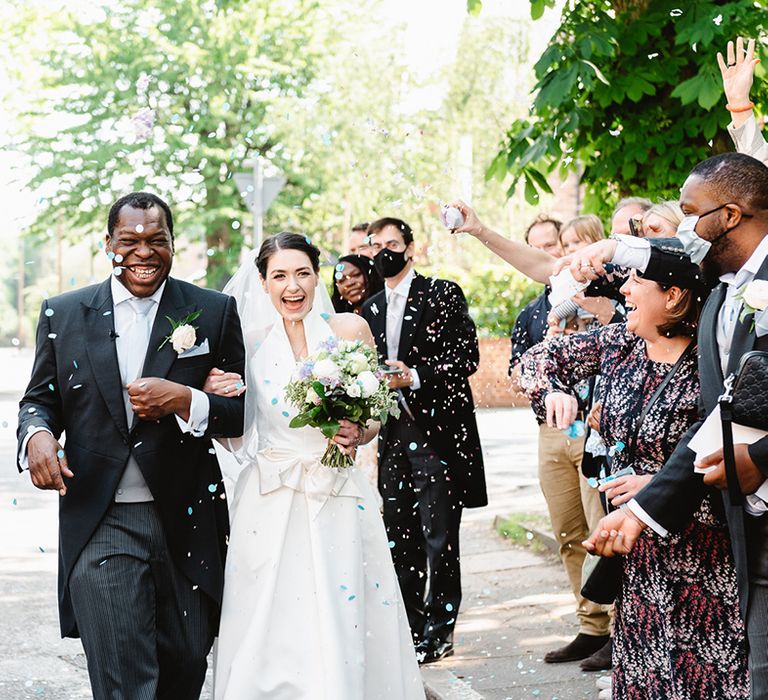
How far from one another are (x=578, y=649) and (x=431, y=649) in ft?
2.92

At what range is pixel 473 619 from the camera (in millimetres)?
8344

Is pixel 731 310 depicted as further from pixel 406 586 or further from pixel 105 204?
pixel 105 204

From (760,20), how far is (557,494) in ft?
11.1

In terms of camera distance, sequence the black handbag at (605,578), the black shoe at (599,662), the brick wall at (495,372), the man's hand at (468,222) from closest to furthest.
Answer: the black handbag at (605,578) < the man's hand at (468,222) < the black shoe at (599,662) < the brick wall at (495,372)

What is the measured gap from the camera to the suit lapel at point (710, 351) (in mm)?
3924

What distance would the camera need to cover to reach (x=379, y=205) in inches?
1180

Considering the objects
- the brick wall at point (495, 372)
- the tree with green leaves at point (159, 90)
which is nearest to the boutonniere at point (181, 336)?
the brick wall at point (495, 372)

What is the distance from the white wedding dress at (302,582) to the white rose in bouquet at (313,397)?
1.26 feet

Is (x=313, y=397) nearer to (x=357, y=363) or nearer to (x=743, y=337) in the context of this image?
(x=357, y=363)

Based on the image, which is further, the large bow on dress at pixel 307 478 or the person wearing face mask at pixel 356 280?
the person wearing face mask at pixel 356 280

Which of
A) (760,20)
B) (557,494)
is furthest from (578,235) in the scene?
(760,20)

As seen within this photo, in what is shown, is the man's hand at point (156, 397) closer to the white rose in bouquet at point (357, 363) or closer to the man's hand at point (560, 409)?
the white rose in bouquet at point (357, 363)

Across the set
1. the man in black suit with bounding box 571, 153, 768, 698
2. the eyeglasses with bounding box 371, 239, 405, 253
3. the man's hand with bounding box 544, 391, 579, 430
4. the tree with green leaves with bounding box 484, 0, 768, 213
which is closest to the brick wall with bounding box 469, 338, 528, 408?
the tree with green leaves with bounding box 484, 0, 768, 213

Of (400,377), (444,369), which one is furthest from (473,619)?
(400,377)
